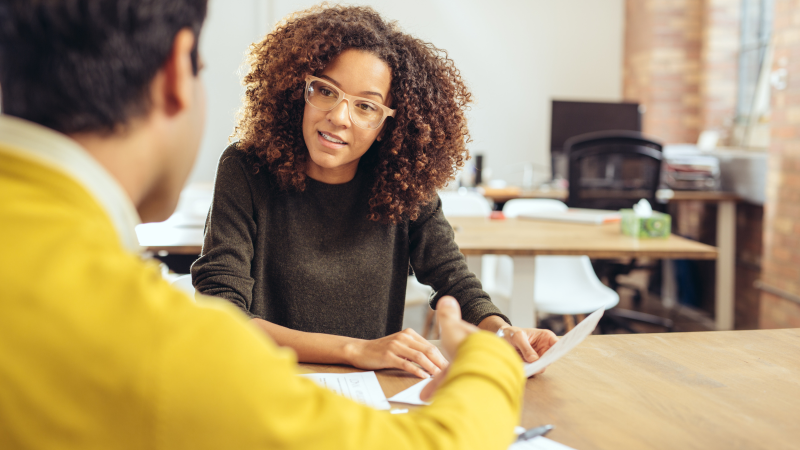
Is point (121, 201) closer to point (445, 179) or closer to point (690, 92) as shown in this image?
point (445, 179)

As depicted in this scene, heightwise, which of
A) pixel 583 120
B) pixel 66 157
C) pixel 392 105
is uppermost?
pixel 583 120

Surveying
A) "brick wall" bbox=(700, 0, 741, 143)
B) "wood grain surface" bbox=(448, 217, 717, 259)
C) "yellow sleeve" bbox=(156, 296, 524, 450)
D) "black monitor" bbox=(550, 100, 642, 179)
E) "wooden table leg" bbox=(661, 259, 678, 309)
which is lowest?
"wooden table leg" bbox=(661, 259, 678, 309)

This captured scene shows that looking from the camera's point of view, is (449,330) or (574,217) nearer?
(449,330)

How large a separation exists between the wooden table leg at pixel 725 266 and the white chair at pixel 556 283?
1293 mm

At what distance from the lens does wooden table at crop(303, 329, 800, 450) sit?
31.6 inches

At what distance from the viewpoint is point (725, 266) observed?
3.75 meters

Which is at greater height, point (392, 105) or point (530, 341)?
point (392, 105)

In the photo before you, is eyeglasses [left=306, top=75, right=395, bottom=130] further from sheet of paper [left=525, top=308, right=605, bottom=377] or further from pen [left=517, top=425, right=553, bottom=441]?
pen [left=517, top=425, right=553, bottom=441]

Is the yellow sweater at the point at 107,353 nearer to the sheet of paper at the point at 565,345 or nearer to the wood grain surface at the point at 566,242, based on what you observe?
the sheet of paper at the point at 565,345

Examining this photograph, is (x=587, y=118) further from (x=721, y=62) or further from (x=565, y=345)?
(x=565, y=345)

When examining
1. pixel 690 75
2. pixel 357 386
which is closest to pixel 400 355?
pixel 357 386

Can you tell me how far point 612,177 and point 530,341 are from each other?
2563 mm

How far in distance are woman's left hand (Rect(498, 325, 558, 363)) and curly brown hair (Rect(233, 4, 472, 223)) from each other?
1.34 ft

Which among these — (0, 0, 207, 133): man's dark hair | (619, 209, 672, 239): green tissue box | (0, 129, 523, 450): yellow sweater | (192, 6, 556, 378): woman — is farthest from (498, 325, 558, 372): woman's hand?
(619, 209, 672, 239): green tissue box
